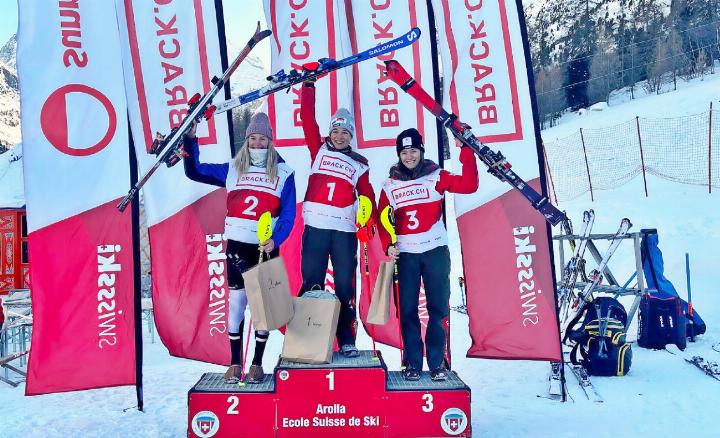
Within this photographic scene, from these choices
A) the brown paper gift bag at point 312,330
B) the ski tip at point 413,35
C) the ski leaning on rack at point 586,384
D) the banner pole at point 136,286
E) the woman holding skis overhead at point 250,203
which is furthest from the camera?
the ski leaning on rack at point 586,384

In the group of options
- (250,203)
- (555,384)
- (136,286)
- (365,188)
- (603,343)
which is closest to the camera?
(250,203)

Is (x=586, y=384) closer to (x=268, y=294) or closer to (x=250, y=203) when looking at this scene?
(x=268, y=294)

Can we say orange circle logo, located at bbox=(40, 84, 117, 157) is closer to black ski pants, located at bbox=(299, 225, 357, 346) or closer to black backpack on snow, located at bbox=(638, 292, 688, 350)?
black ski pants, located at bbox=(299, 225, 357, 346)

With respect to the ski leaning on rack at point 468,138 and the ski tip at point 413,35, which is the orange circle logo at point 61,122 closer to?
the ski leaning on rack at point 468,138

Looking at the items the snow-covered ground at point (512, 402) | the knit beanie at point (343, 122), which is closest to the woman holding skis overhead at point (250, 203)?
the knit beanie at point (343, 122)

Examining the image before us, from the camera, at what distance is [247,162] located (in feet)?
12.7

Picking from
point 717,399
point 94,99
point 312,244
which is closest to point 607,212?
point 717,399

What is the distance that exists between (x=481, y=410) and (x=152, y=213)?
134 inches

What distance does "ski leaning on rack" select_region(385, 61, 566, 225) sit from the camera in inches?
160

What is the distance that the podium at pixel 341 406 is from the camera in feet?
11.1

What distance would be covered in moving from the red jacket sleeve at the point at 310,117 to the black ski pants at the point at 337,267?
692 mm

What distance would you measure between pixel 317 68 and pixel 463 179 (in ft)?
4.62

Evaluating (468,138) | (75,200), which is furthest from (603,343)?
(75,200)

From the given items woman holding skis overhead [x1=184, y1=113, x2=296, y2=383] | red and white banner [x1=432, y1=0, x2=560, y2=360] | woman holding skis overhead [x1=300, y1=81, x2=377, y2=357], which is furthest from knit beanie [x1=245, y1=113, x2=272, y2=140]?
red and white banner [x1=432, y1=0, x2=560, y2=360]
